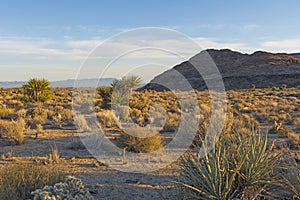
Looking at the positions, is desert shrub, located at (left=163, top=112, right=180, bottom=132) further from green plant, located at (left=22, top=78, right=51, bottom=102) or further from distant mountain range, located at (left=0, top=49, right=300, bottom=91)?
distant mountain range, located at (left=0, top=49, right=300, bottom=91)

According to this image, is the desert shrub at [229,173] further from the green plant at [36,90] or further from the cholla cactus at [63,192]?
the green plant at [36,90]

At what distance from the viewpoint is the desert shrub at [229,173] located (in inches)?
187

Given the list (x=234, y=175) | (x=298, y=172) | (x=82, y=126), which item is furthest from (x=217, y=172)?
(x=82, y=126)

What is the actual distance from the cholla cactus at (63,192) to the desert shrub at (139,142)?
4.73 metres

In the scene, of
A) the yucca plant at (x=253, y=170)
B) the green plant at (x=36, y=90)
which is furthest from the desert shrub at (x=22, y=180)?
the green plant at (x=36, y=90)

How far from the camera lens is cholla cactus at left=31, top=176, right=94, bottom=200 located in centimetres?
453

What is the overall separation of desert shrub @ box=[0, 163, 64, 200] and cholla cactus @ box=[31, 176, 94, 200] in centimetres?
61

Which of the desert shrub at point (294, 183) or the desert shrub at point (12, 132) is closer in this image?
the desert shrub at point (294, 183)

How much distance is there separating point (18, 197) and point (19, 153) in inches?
193

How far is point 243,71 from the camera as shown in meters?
82.9

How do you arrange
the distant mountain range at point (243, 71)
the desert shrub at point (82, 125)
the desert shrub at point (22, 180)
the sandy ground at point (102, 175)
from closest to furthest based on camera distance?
the desert shrub at point (22, 180) < the sandy ground at point (102, 175) < the desert shrub at point (82, 125) < the distant mountain range at point (243, 71)

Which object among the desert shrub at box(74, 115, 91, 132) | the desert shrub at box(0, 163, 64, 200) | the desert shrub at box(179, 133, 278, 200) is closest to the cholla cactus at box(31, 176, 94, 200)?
the desert shrub at box(0, 163, 64, 200)

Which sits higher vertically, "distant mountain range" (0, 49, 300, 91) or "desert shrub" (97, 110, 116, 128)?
"distant mountain range" (0, 49, 300, 91)

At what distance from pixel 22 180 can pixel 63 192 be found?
3.64 feet
